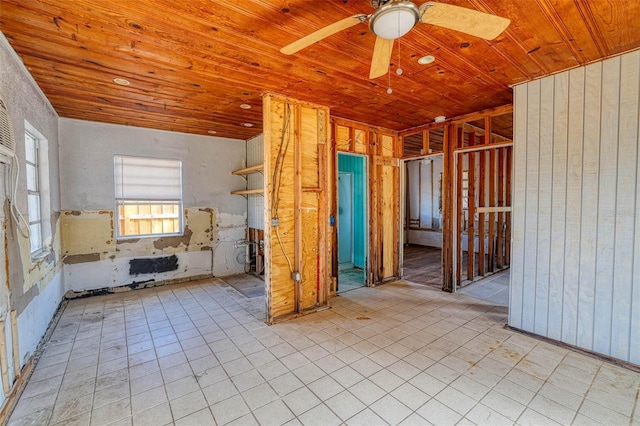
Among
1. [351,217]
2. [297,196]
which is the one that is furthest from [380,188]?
[297,196]

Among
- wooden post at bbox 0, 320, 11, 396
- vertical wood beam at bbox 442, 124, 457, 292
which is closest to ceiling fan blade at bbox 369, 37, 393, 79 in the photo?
vertical wood beam at bbox 442, 124, 457, 292

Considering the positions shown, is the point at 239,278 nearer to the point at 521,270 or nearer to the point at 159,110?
the point at 159,110

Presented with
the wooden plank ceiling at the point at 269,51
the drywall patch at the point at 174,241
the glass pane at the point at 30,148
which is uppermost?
the wooden plank ceiling at the point at 269,51

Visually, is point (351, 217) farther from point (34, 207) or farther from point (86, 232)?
point (34, 207)

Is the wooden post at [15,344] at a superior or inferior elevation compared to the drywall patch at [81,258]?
inferior

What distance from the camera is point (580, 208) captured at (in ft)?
8.79

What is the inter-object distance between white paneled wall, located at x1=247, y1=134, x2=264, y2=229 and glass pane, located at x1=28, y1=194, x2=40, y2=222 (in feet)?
9.62

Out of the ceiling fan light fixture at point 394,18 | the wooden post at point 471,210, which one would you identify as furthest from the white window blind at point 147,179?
the wooden post at point 471,210

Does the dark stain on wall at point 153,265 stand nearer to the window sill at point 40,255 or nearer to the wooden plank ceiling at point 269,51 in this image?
the window sill at point 40,255

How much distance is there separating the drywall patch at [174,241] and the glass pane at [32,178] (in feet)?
6.00

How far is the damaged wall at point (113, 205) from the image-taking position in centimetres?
430

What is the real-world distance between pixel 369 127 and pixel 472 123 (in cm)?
165

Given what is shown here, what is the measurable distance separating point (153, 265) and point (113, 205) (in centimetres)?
117

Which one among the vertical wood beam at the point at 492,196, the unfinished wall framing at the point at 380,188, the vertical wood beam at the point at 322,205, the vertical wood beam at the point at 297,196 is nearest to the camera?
the vertical wood beam at the point at 297,196
